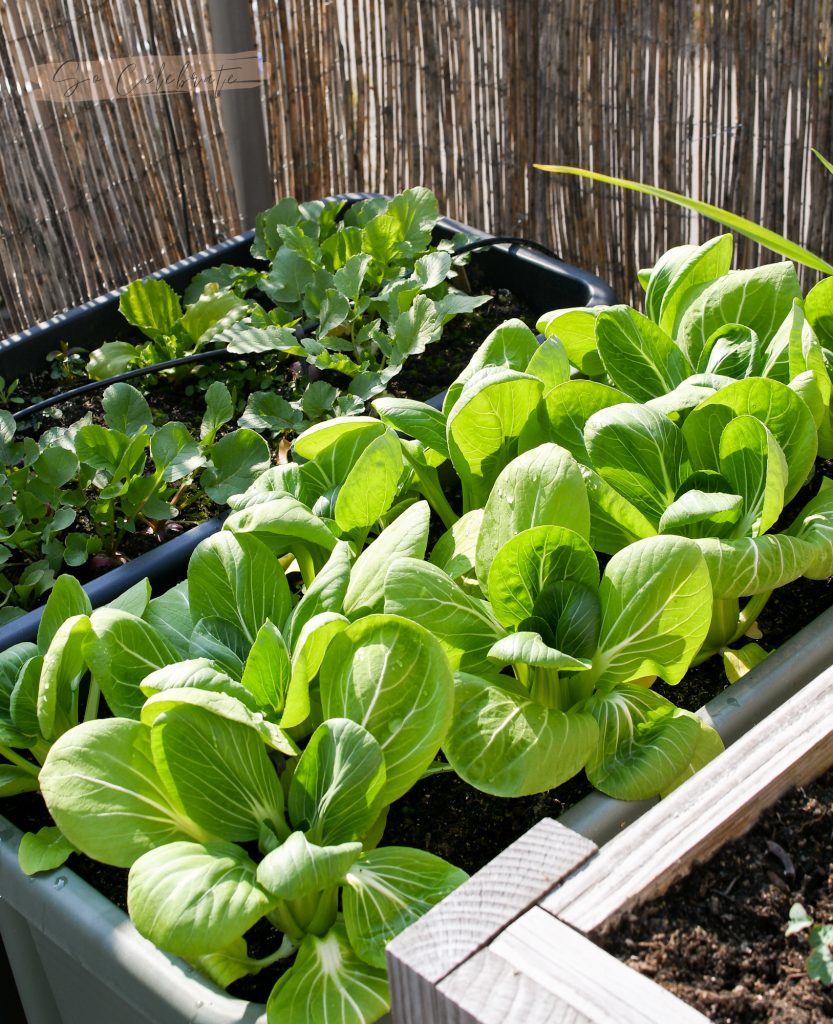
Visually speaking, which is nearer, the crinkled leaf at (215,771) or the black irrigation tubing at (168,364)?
the crinkled leaf at (215,771)

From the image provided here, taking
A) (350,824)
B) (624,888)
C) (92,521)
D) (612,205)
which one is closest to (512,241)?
(612,205)

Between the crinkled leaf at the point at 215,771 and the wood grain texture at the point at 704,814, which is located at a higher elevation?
the wood grain texture at the point at 704,814

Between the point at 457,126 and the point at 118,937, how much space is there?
150cm

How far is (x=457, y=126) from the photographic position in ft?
6.16

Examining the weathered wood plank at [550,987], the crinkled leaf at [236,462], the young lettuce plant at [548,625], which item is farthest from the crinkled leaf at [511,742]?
the crinkled leaf at [236,462]

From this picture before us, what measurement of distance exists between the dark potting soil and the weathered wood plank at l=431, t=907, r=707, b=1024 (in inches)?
1.5

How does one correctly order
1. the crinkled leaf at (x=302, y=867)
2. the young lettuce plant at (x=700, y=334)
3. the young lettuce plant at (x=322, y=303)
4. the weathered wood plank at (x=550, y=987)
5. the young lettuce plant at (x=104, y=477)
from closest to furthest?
the weathered wood plank at (x=550, y=987) → the crinkled leaf at (x=302, y=867) → the young lettuce plant at (x=700, y=334) → the young lettuce plant at (x=104, y=477) → the young lettuce plant at (x=322, y=303)

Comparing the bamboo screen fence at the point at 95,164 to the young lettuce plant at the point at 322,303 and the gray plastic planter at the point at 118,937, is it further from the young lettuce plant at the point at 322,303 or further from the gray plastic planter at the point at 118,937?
the gray plastic planter at the point at 118,937

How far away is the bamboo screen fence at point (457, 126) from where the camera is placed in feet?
5.23

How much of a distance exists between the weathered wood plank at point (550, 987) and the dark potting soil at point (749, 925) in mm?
39

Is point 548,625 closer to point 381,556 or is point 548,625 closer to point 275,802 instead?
point 381,556

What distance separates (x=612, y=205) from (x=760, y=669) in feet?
3.77

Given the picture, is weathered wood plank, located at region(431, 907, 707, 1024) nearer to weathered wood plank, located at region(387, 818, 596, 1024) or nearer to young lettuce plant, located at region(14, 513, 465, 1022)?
weathered wood plank, located at region(387, 818, 596, 1024)

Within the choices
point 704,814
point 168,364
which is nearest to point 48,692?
point 704,814
